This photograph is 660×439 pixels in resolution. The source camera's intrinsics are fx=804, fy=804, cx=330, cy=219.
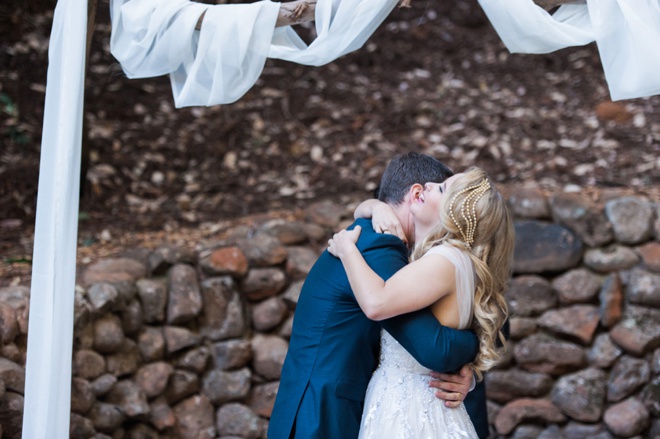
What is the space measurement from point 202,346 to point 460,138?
244 centimetres

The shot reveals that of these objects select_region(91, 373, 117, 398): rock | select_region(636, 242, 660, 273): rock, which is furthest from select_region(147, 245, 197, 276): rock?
select_region(636, 242, 660, 273): rock

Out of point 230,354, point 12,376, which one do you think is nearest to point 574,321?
point 230,354

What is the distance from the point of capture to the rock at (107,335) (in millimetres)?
3768

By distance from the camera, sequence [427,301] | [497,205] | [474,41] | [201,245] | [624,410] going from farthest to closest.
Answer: [474,41]
[201,245]
[624,410]
[497,205]
[427,301]

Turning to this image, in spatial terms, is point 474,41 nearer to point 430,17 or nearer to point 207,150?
point 430,17

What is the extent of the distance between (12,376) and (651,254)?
320cm

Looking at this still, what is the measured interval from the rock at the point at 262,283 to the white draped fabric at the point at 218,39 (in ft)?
5.73

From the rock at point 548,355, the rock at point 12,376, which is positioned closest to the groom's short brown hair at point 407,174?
the rock at point 12,376

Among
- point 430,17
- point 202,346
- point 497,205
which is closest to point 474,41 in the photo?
point 430,17

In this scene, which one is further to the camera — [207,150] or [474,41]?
[474,41]

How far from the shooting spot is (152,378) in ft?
12.9

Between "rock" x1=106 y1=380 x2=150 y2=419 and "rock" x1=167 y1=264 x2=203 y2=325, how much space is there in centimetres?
41

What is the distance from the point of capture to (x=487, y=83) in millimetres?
6262

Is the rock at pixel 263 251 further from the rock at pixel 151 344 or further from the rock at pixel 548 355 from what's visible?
the rock at pixel 548 355
